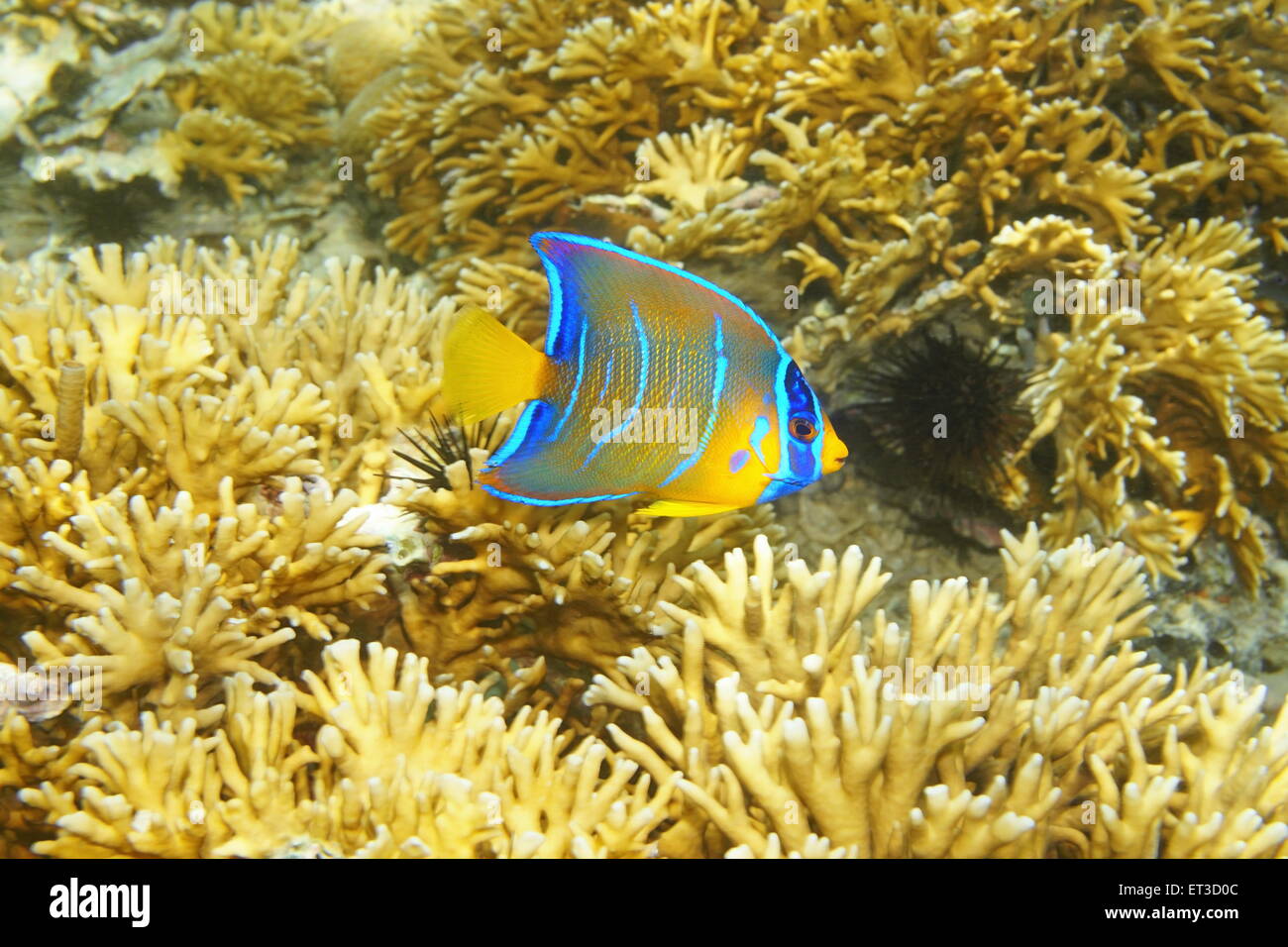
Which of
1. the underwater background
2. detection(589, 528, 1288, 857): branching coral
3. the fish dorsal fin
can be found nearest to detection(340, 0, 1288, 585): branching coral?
the underwater background

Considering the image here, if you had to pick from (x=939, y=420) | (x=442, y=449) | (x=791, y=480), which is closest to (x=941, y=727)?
(x=791, y=480)

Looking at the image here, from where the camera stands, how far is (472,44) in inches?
Answer: 186


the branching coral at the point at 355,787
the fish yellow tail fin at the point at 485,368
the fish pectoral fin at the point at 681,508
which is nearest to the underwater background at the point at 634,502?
the branching coral at the point at 355,787

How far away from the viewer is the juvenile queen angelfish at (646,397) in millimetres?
1780

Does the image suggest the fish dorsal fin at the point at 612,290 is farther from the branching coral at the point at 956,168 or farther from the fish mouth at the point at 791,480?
the branching coral at the point at 956,168

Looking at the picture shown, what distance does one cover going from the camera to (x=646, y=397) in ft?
5.85

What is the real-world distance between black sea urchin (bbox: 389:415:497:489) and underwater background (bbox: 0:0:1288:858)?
5cm

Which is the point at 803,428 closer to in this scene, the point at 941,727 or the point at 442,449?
the point at 941,727

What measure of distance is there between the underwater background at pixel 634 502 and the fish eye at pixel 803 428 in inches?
26.6

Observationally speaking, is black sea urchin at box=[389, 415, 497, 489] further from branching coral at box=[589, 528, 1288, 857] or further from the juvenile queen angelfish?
branching coral at box=[589, 528, 1288, 857]

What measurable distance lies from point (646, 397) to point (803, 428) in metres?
0.36

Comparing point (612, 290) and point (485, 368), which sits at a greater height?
point (612, 290)
